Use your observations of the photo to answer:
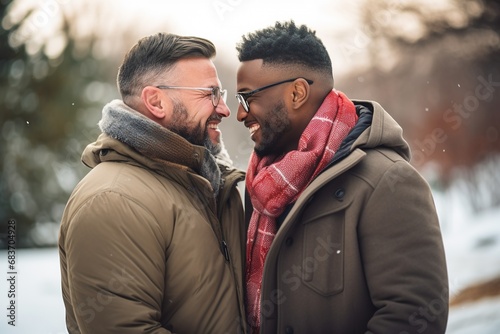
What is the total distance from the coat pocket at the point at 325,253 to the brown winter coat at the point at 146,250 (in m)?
0.28

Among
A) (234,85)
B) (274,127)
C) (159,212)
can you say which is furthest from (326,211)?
(234,85)

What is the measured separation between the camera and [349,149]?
6.20 ft

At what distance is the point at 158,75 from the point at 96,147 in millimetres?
359

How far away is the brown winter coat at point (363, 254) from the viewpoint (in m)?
1.76

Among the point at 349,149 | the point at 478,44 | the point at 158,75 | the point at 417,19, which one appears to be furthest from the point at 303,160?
the point at 478,44

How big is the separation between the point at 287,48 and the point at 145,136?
650 mm

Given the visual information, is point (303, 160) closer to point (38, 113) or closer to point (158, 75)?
point (158, 75)

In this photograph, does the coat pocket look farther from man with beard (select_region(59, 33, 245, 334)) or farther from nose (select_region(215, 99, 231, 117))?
nose (select_region(215, 99, 231, 117))

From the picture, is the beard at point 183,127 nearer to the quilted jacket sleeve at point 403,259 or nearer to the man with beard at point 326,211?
the man with beard at point 326,211

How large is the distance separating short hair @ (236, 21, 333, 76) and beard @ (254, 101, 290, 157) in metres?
0.18

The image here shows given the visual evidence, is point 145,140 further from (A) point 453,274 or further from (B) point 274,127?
(A) point 453,274

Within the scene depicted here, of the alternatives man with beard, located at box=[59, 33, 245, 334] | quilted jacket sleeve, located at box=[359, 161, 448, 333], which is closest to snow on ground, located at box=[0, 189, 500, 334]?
man with beard, located at box=[59, 33, 245, 334]

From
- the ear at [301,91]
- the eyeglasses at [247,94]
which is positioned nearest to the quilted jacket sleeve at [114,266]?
the eyeglasses at [247,94]

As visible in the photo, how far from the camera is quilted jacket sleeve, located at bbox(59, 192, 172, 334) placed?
1.71m
